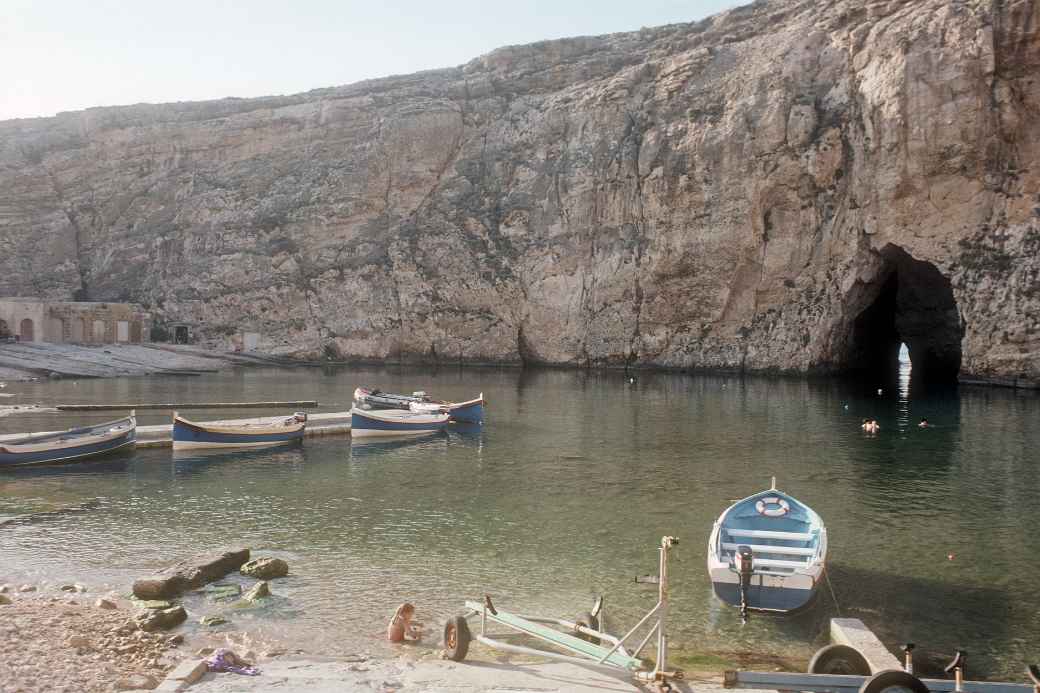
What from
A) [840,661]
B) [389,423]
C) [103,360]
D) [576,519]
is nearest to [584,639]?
[840,661]

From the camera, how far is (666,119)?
6812 centimetres

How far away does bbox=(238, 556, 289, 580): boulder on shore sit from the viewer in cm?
1469

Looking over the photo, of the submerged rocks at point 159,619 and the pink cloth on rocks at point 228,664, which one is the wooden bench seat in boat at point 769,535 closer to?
the pink cloth on rocks at point 228,664

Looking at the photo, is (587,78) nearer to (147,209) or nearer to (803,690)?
(147,209)

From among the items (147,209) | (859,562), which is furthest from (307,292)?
(859,562)

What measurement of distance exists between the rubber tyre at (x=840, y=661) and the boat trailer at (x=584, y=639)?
6.13 feet

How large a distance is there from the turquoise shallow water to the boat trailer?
1242 mm

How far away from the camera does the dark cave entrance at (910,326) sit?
213 feet

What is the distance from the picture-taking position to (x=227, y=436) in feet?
94.4

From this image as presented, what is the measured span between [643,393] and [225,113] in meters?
63.3

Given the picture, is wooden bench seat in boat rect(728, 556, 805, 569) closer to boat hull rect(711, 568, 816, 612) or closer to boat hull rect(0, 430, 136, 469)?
boat hull rect(711, 568, 816, 612)

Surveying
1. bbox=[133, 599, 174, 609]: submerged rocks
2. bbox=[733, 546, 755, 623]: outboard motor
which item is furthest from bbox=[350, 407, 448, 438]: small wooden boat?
bbox=[733, 546, 755, 623]: outboard motor

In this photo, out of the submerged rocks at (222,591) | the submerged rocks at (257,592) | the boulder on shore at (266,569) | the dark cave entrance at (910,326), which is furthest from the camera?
the dark cave entrance at (910,326)

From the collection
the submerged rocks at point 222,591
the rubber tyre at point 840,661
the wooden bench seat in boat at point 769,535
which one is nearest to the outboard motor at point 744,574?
the wooden bench seat in boat at point 769,535
